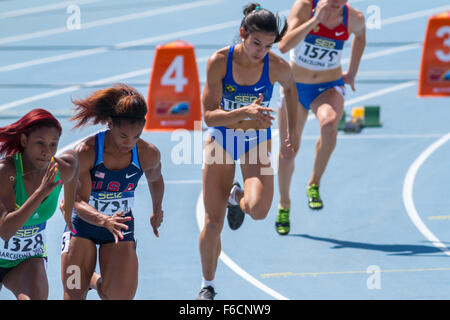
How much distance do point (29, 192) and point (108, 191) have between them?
0.75 m

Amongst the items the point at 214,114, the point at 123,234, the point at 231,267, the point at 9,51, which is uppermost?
the point at 9,51

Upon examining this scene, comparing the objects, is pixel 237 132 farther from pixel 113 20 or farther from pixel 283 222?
pixel 113 20

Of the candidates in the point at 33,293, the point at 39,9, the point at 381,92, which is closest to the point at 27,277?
the point at 33,293

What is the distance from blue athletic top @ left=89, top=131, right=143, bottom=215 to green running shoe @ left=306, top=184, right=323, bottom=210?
3.42m

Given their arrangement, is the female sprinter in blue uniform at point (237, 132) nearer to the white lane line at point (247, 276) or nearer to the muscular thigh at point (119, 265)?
the white lane line at point (247, 276)

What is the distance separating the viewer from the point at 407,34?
19.0 m

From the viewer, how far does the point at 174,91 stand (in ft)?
46.1

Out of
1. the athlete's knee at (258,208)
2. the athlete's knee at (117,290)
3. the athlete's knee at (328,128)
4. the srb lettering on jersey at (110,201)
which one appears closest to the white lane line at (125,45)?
the athlete's knee at (328,128)

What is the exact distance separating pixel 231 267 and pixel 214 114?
6.97 ft

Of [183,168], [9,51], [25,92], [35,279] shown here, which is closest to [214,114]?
[35,279]

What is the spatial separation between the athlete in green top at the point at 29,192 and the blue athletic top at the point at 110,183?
0.27 meters

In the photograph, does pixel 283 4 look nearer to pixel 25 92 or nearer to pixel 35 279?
pixel 25 92

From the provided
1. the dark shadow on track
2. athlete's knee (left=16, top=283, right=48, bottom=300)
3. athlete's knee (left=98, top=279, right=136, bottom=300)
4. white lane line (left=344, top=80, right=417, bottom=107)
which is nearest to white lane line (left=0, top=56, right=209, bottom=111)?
white lane line (left=344, top=80, right=417, bottom=107)

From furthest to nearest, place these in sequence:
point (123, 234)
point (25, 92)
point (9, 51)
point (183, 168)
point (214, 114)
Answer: point (9, 51)
point (25, 92)
point (183, 168)
point (214, 114)
point (123, 234)
